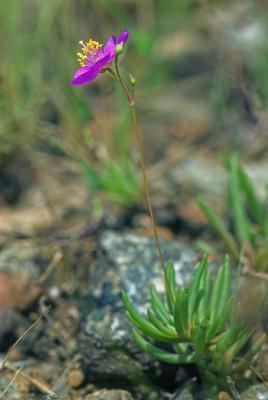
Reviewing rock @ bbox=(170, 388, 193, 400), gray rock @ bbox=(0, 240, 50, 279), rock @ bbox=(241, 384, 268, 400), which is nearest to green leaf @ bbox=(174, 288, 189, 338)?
rock @ bbox=(170, 388, 193, 400)

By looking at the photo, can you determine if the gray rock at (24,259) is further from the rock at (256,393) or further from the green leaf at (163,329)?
the rock at (256,393)

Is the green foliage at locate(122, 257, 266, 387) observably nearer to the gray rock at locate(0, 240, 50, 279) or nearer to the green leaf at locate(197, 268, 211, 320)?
the green leaf at locate(197, 268, 211, 320)

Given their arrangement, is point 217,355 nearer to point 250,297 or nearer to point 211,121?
point 250,297

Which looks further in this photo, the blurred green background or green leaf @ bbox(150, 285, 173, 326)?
the blurred green background

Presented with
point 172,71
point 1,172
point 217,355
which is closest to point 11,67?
point 1,172

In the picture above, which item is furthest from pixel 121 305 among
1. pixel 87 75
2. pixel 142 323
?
pixel 87 75

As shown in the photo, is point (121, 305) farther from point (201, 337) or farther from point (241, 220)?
point (241, 220)

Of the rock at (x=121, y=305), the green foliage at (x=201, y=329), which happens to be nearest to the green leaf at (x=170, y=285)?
the green foliage at (x=201, y=329)
